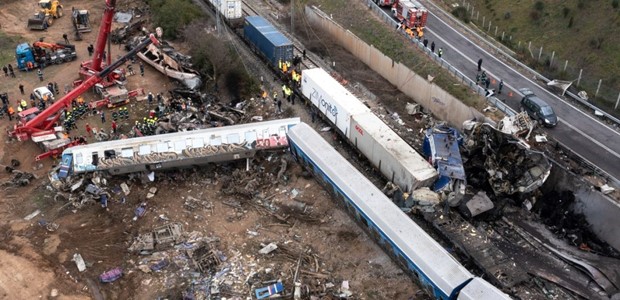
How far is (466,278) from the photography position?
67.1ft

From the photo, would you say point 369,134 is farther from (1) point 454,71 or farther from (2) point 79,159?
(2) point 79,159

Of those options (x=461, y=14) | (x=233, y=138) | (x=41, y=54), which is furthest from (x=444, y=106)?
(x=41, y=54)

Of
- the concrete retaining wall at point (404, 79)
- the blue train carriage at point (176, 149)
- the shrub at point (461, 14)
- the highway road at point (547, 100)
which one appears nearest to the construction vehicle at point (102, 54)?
the blue train carriage at point (176, 149)

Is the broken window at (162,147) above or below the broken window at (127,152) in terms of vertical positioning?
above

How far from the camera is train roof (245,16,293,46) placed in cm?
3647

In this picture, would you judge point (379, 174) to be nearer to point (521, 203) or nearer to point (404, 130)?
point (404, 130)

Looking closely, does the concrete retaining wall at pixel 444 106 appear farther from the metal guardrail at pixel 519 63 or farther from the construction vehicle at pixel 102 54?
the construction vehicle at pixel 102 54

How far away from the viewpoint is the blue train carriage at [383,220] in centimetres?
2070

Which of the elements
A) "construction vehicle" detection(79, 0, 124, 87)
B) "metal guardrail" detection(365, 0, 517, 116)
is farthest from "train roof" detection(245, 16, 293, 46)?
"construction vehicle" detection(79, 0, 124, 87)

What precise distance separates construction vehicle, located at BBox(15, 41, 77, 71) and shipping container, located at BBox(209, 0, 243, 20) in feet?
40.6

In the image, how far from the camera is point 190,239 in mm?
25641

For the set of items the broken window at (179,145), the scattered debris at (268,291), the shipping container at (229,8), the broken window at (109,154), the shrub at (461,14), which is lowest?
the scattered debris at (268,291)

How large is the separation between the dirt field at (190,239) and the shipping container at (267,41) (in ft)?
29.8

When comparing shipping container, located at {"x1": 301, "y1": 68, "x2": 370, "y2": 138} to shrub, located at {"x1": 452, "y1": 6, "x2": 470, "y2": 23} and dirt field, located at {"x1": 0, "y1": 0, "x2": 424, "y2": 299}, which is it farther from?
shrub, located at {"x1": 452, "y1": 6, "x2": 470, "y2": 23}
